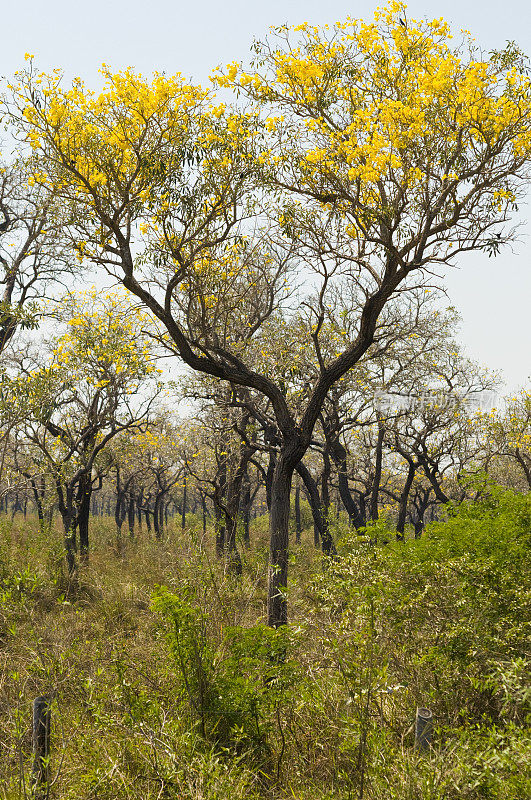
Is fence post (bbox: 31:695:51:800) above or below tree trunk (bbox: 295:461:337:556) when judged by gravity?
below

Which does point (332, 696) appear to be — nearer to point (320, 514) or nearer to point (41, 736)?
point (41, 736)

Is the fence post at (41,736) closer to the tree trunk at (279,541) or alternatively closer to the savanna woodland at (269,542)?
the savanna woodland at (269,542)

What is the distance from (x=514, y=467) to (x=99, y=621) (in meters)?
26.9

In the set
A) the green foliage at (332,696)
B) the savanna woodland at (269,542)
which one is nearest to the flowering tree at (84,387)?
the savanna woodland at (269,542)

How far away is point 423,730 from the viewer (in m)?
4.04

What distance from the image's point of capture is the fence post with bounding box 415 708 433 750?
4004 millimetres

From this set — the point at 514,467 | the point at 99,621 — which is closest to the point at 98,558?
the point at 99,621

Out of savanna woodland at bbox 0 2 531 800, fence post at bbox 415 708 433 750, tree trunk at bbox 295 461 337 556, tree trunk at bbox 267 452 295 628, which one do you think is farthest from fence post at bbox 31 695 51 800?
tree trunk at bbox 295 461 337 556

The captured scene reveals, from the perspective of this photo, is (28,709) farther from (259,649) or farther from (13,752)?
(259,649)

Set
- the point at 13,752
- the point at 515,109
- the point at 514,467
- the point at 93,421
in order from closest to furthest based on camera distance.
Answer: the point at 13,752 → the point at 515,109 → the point at 93,421 → the point at 514,467

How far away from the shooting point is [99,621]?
369 inches

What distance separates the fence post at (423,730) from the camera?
4004 mm

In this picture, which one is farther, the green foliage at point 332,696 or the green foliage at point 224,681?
the green foliage at point 224,681

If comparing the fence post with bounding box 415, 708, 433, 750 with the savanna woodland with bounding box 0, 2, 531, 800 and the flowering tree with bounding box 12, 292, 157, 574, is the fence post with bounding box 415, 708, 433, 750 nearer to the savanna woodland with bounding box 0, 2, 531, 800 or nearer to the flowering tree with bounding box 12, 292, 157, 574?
the savanna woodland with bounding box 0, 2, 531, 800
